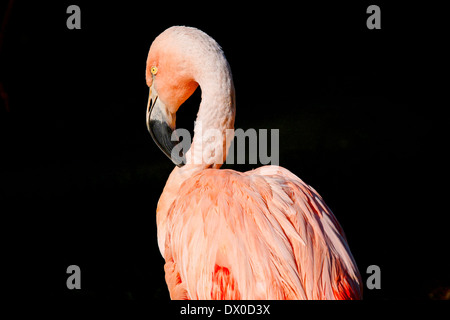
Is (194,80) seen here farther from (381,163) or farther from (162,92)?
(381,163)

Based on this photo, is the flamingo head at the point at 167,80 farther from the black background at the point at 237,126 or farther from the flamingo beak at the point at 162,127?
the black background at the point at 237,126

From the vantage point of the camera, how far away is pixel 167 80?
2.38m

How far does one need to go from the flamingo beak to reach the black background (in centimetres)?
102

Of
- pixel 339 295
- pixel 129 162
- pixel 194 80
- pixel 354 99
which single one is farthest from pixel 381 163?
pixel 339 295

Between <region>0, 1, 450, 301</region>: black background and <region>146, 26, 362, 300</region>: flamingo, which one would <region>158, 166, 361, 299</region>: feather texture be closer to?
<region>146, 26, 362, 300</region>: flamingo

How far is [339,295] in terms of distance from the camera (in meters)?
1.86

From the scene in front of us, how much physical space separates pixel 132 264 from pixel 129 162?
0.94 meters

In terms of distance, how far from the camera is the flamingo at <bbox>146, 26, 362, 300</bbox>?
184 cm

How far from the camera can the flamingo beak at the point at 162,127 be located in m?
2.41

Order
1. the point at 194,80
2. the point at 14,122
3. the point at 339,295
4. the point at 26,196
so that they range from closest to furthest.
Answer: the point at 339,295 < the point at 194,80 < the point at 26,196 < the point at 14,122

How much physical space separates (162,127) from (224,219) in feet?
2.03
